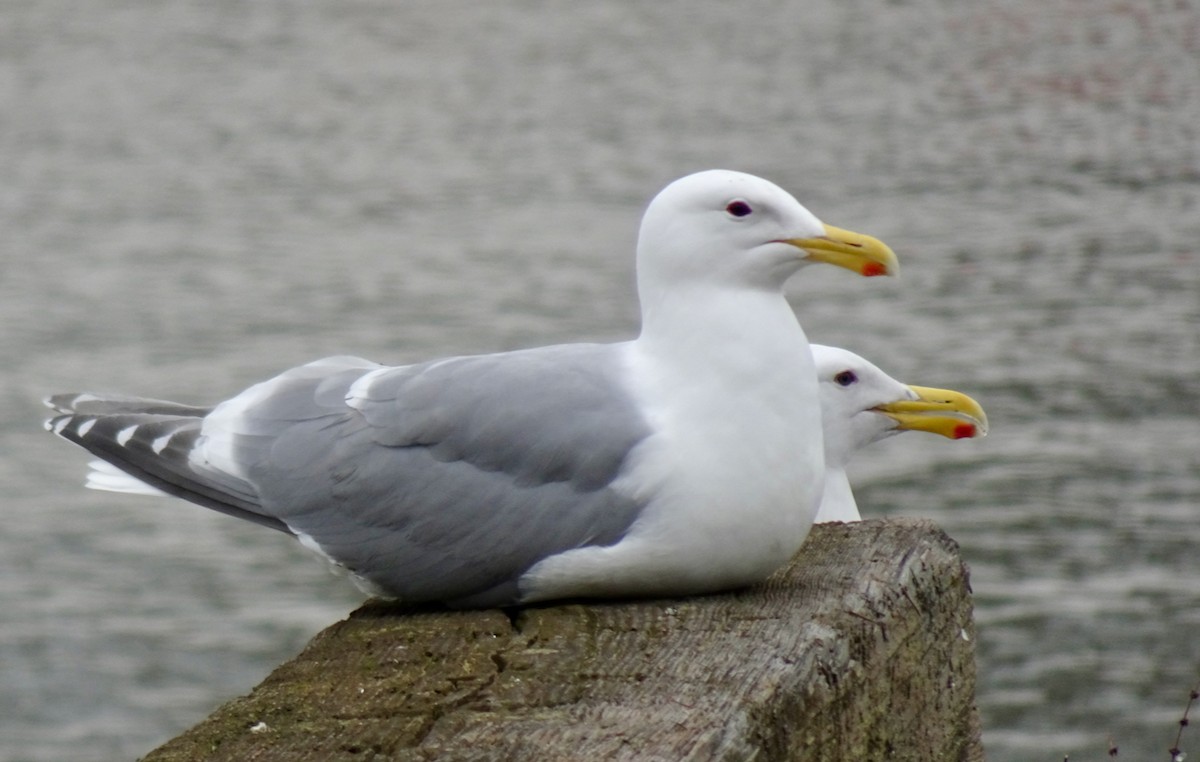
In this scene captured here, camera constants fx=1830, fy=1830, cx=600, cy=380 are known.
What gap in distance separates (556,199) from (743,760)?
902 centimetres

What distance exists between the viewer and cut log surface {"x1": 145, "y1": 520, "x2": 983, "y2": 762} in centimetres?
222

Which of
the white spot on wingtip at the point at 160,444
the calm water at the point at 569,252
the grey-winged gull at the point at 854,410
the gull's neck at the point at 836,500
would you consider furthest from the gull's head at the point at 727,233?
the calm water at the point at 569,252

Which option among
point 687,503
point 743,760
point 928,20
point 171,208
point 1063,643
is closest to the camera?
point 743,760

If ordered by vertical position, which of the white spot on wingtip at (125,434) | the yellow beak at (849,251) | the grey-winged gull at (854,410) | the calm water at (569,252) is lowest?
the calm water at (569,252)

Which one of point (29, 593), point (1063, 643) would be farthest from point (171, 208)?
point (1063, 643)

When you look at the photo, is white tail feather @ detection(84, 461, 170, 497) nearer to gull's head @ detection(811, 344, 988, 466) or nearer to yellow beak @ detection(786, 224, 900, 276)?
yellow beak @ detection(786, 224, 900, 276)

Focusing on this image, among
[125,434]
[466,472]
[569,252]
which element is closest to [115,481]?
[125,434]

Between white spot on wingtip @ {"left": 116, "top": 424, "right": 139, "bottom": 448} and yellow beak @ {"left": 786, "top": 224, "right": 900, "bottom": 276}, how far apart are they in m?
1.16

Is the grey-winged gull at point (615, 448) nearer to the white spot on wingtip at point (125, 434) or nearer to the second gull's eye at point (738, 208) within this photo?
the second gull's eye at point (738, 208)

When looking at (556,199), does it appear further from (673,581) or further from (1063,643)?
(673,581)

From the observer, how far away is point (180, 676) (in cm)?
610

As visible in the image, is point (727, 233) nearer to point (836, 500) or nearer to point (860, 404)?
point (860, 404)

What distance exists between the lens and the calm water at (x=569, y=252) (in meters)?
A: 6.24

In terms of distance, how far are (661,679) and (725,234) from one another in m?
0.77
